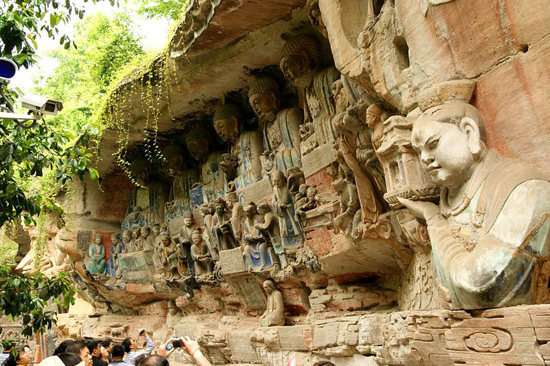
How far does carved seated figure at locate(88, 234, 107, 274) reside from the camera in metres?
12.0

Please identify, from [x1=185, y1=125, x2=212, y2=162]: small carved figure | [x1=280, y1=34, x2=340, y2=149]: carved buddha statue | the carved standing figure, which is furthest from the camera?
[x1=185, y1=125, x2=212, y2=162]: small carved figure

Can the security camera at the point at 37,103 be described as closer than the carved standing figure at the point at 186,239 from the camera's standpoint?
Yes

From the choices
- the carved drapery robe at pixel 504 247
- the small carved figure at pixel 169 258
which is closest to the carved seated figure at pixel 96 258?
the small carved figure at pixel 169 258

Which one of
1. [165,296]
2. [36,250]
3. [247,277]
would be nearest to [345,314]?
[247,277]

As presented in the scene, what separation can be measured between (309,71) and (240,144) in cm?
215

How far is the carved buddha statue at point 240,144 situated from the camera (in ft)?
25.6

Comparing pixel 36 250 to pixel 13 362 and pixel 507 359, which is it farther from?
pixel 507 359

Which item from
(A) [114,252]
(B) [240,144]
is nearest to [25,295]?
(B) [240,144]

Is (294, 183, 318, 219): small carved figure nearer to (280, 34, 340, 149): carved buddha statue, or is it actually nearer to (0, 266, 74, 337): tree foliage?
(280, 34, 340, 149): carved buddha statue

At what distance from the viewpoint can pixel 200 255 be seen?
29.5ft

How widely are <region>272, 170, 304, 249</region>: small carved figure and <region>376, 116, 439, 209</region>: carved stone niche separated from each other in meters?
2.93

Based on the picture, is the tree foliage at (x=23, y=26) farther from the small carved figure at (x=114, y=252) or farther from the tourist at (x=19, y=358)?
the small carved figure at (x=114, y=252)

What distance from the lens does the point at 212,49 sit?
22.8 ft

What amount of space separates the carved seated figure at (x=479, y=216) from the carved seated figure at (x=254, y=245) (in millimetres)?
4081
